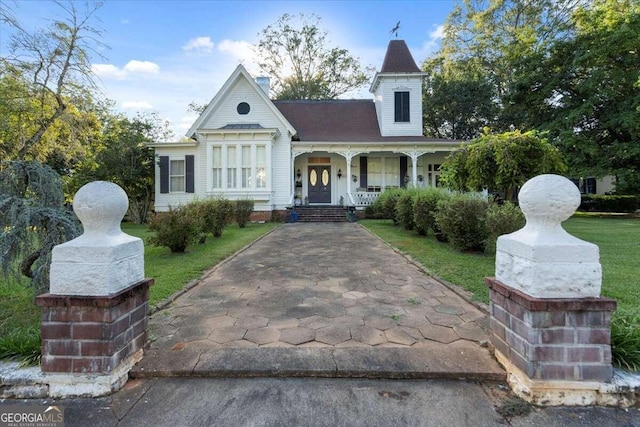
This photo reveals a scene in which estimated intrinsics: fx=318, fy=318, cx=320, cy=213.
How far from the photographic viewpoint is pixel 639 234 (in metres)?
8.86

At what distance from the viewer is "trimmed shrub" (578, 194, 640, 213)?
Answer: 1874 cm

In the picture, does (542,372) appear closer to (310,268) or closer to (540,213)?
(540,213)

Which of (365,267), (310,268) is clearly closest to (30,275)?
(310,268)

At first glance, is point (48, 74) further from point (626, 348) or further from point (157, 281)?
point (626, 348)

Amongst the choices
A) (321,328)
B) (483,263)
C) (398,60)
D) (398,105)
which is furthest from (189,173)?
(321,328)

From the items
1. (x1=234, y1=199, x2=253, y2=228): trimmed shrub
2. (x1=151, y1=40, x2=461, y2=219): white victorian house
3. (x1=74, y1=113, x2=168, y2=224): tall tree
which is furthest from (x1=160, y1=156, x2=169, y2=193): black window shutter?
(x1=234, y1=199, x2=253, y2=228): trimmed shrub

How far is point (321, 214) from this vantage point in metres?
14.3

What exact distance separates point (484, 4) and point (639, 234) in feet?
68.9

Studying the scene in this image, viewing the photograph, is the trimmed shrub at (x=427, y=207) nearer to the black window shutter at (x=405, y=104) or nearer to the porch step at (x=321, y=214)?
the porch step at (x=321, y=214)

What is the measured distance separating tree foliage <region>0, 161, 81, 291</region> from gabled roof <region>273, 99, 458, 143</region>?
12.9 meters

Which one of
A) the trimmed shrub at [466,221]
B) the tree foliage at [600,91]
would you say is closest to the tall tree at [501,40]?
the tree foliage at [600,91]

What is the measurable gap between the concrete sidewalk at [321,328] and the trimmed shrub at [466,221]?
1.73 meters

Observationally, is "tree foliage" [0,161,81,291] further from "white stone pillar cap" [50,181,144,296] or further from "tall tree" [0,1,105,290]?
"tall tree" [0,1,105,290]

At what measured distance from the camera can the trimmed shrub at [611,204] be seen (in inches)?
738
